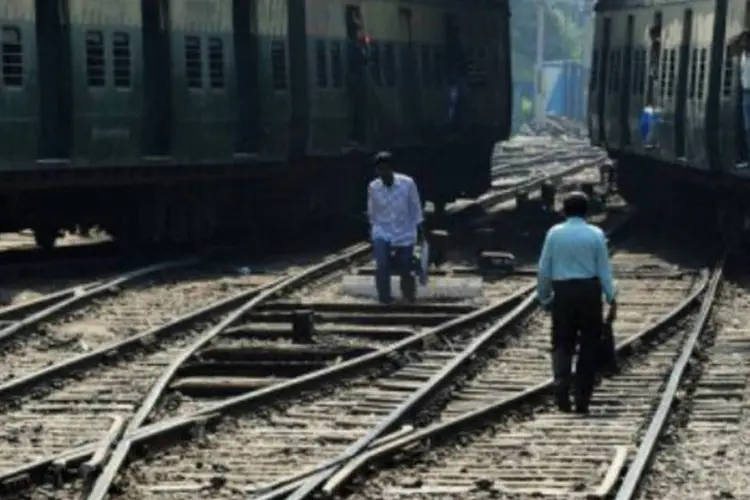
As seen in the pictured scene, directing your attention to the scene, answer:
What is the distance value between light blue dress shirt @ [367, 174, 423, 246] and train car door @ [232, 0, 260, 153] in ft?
23.9

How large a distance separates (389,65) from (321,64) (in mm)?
2664

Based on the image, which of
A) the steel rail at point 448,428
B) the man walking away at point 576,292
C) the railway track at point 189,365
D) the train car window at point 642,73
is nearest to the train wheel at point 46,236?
the railway track at point 189,365

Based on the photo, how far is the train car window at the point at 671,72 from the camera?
30630 millimetres

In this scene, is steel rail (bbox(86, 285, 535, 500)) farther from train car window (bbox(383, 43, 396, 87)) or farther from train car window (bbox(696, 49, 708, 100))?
train car window (bbox(383, 43, 396, 87))

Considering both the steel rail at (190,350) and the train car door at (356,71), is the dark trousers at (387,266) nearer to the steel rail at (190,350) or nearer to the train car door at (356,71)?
the steel rail at (190,350)

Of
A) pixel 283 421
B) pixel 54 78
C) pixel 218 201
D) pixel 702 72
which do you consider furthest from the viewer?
pixel 218 201

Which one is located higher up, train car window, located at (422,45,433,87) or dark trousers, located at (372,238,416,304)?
train car window, located at (422,45,433,87)

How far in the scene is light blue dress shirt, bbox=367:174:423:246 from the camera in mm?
21234

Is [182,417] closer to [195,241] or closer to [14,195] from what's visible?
[14,195]

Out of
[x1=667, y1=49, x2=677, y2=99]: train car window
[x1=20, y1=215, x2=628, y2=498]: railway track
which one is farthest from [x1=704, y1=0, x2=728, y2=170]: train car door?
[x1=20, y1=215, x2=628, y2=498]: railway track

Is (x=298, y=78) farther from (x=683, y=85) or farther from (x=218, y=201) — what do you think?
(x=683, y=85)

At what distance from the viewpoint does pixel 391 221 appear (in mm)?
21281

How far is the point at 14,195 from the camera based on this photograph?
24.7 m

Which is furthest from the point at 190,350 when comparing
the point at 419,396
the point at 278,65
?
the point at 278,65
